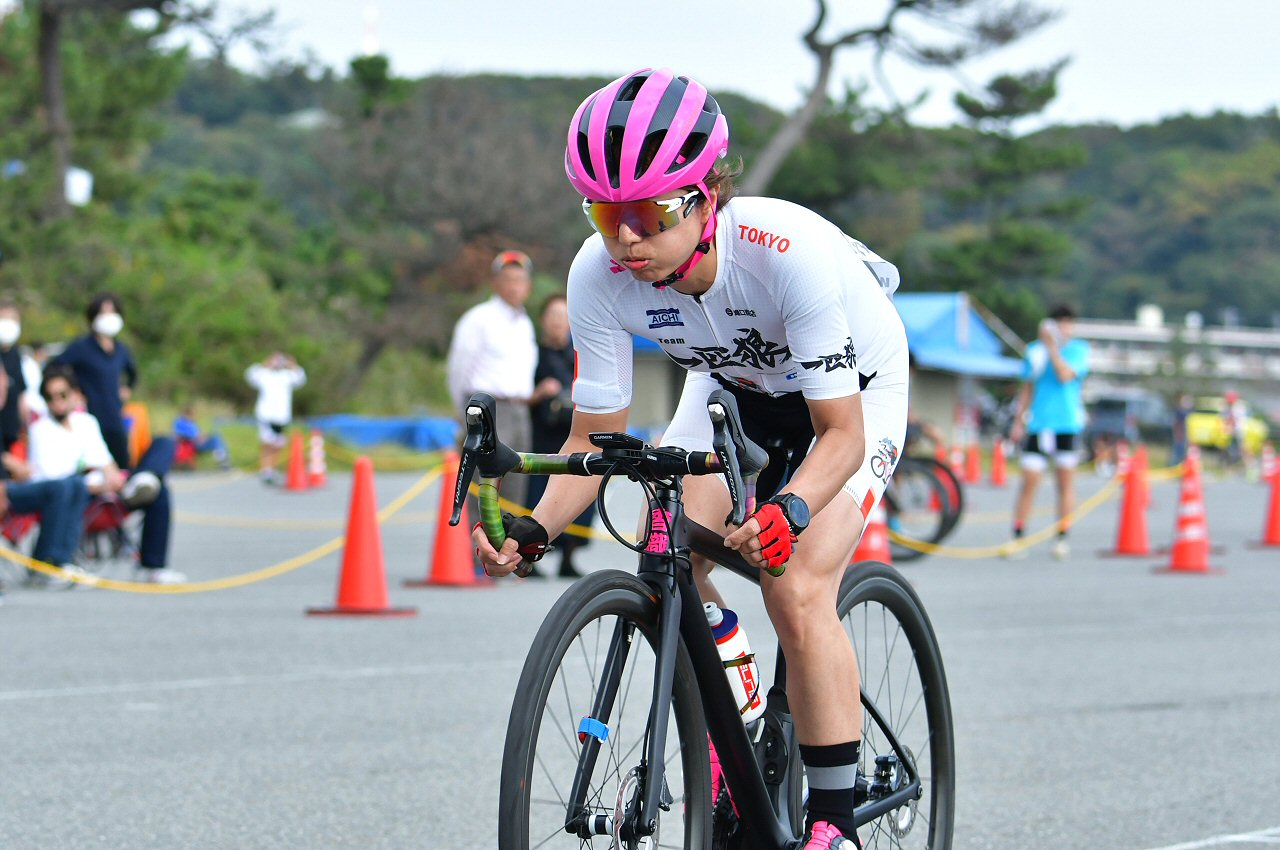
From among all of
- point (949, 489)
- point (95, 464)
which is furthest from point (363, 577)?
point (949, 489)

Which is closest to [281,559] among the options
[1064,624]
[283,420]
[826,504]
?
[1064,624]

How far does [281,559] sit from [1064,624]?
22.1ft

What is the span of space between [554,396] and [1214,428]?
1929 inches

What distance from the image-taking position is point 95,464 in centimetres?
1229

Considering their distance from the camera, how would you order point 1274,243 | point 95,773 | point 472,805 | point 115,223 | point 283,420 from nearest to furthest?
1. point 472,805
2. point 95,773
3. point 283,420
4. point 115,223
5. point 1274,243

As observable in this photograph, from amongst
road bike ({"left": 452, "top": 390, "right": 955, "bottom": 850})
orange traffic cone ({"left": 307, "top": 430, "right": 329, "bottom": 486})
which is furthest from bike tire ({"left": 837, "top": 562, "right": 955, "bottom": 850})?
orange traffic cone ({"left": 307, "top": 430, "right": 329, "bottom": 486})

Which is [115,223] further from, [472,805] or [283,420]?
[472,805]

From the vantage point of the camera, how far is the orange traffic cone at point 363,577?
10.3 metres

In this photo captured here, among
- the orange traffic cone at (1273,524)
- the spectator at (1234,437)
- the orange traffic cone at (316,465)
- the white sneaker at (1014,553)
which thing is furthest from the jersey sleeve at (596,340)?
the spectator at (1234,437)

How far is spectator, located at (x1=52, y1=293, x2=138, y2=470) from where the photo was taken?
41.6ft

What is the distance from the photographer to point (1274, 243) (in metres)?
156

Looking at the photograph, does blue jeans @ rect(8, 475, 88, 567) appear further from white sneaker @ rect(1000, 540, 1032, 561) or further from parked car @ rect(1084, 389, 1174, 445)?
parked car @ rect(1084, 389, 1174, 445)

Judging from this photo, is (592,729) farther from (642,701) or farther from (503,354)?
(503,354)

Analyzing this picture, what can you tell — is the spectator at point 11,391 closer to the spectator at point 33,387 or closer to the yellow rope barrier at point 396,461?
the spectator at point 33,387
